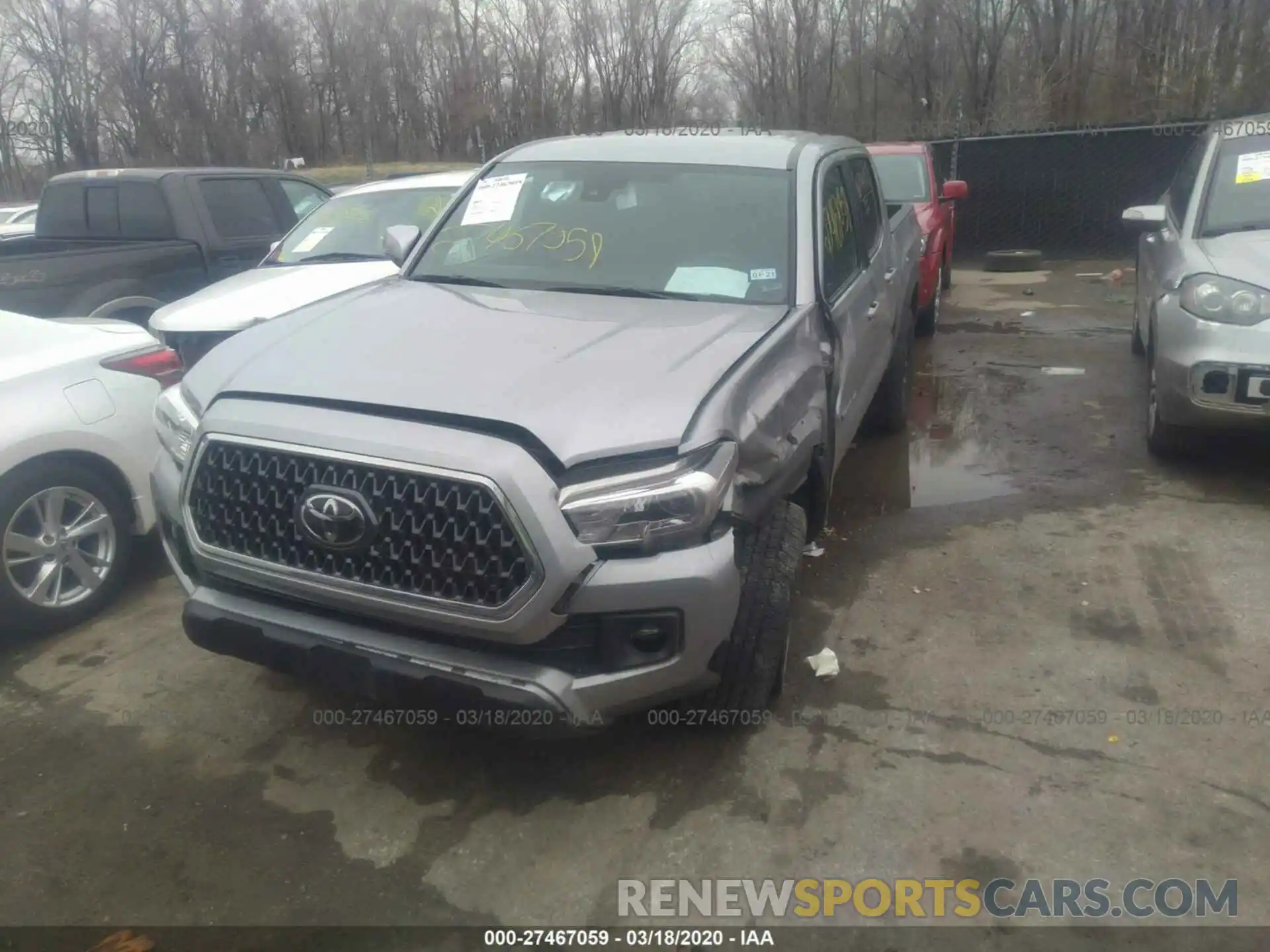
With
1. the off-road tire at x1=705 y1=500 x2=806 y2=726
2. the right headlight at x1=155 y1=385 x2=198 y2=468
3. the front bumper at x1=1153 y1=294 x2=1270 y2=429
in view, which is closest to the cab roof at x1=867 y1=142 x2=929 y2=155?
the front bumper at x1=1153 y1=294 x2=1270 y2=429

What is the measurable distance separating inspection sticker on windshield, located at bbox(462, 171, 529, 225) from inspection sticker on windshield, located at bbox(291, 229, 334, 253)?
3.03 meters

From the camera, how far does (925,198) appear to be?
379 inches

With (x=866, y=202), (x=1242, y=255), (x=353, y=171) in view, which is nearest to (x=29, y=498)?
(x=866, y=202)

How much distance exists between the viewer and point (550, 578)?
2.39m

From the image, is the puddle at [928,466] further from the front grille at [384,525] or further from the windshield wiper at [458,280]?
the front grille at [384,525]

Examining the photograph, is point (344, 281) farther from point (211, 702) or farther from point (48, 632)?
point (211, 702)

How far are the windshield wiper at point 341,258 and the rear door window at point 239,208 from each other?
1192 mm

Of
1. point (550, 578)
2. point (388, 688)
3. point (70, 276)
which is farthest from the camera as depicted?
point (70, 276)

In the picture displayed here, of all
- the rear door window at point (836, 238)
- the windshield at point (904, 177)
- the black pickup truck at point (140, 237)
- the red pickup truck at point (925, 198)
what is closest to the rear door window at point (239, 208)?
the black pickup truck at point (140, 237)

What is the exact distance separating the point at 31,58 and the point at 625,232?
40152mm

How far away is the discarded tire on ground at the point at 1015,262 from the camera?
1320 cm

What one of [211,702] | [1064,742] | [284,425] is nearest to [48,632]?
[211,702]

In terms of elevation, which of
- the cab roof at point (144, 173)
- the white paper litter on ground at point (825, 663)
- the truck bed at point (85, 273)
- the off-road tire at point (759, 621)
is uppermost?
the cab roof at point (144, 173)

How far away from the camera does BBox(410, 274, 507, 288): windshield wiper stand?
3822mm
